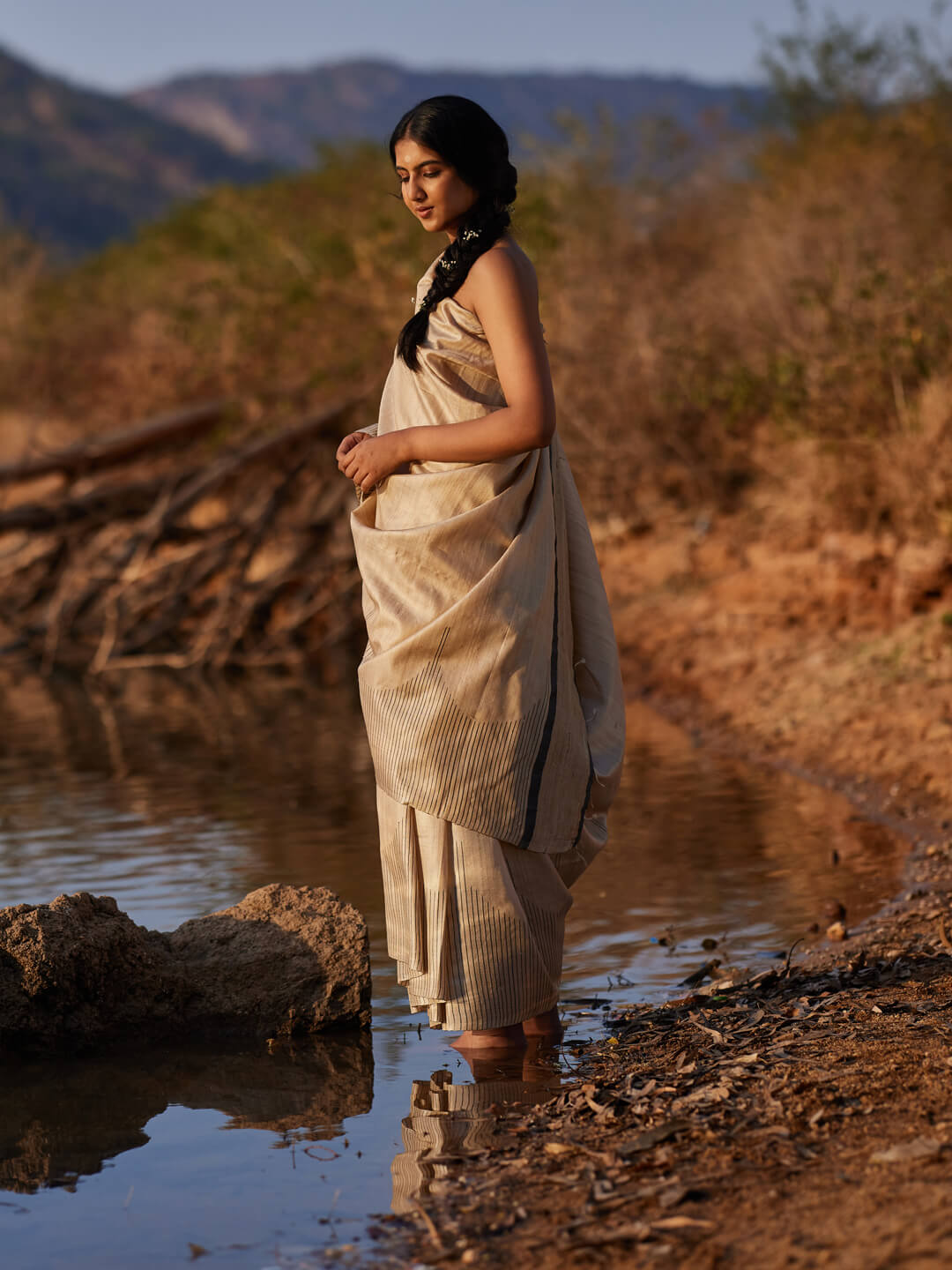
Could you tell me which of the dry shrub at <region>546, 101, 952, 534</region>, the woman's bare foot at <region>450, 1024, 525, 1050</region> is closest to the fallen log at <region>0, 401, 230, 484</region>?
the dry shrub at <region>546, 101, 952, 534</region>

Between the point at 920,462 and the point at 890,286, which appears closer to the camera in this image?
the point at 920,462

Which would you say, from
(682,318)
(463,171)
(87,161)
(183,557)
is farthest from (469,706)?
(87,161)

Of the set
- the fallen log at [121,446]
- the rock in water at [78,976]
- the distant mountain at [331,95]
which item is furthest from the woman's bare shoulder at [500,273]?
the distant mountain at [331,95]

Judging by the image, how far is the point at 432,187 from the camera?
3061mm

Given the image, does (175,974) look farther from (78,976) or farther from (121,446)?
(121,446)

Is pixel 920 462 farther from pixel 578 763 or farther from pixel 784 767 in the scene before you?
pixel 578 763

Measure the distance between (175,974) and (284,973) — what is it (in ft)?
0.87

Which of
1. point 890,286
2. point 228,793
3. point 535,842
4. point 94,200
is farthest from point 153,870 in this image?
point 94,200

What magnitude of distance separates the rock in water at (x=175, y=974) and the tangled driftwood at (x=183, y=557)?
25.9ft

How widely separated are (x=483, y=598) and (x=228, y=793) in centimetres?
401

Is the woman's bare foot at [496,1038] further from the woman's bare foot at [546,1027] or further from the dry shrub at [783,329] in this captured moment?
the dry shrub at [783,329]

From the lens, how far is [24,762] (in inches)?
309

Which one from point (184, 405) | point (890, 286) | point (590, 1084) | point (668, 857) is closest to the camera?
point (590, 1084)

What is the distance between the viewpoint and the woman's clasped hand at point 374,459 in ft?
10.2
